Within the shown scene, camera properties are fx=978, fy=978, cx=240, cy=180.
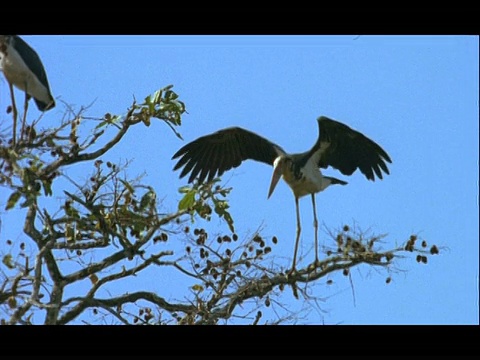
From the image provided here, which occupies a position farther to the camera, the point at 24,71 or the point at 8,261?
the point at 24,71

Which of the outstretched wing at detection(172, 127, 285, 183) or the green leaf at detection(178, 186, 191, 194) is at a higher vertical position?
the outstretched wing at detection(172, 127, 285, 183)

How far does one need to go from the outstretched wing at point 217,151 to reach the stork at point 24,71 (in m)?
1.20

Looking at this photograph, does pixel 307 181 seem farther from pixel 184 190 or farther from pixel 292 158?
pixel 184 190

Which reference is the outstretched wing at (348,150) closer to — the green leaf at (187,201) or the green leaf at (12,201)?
the green leaf at (187,201)

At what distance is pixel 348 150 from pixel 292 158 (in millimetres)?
477

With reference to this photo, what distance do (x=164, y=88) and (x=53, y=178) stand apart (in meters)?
0.99

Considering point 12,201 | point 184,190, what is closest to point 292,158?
point 184,190

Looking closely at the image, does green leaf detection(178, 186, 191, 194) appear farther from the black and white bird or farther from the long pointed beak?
the long pointed beak

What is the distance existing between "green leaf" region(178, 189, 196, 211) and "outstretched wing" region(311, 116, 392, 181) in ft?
5.60

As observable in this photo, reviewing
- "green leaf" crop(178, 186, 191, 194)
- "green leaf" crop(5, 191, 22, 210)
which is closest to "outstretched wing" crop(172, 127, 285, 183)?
"green leaf" crop(178, 186, 191, 194)

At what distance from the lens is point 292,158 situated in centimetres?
816

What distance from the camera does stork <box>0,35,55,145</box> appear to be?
7316 mm
